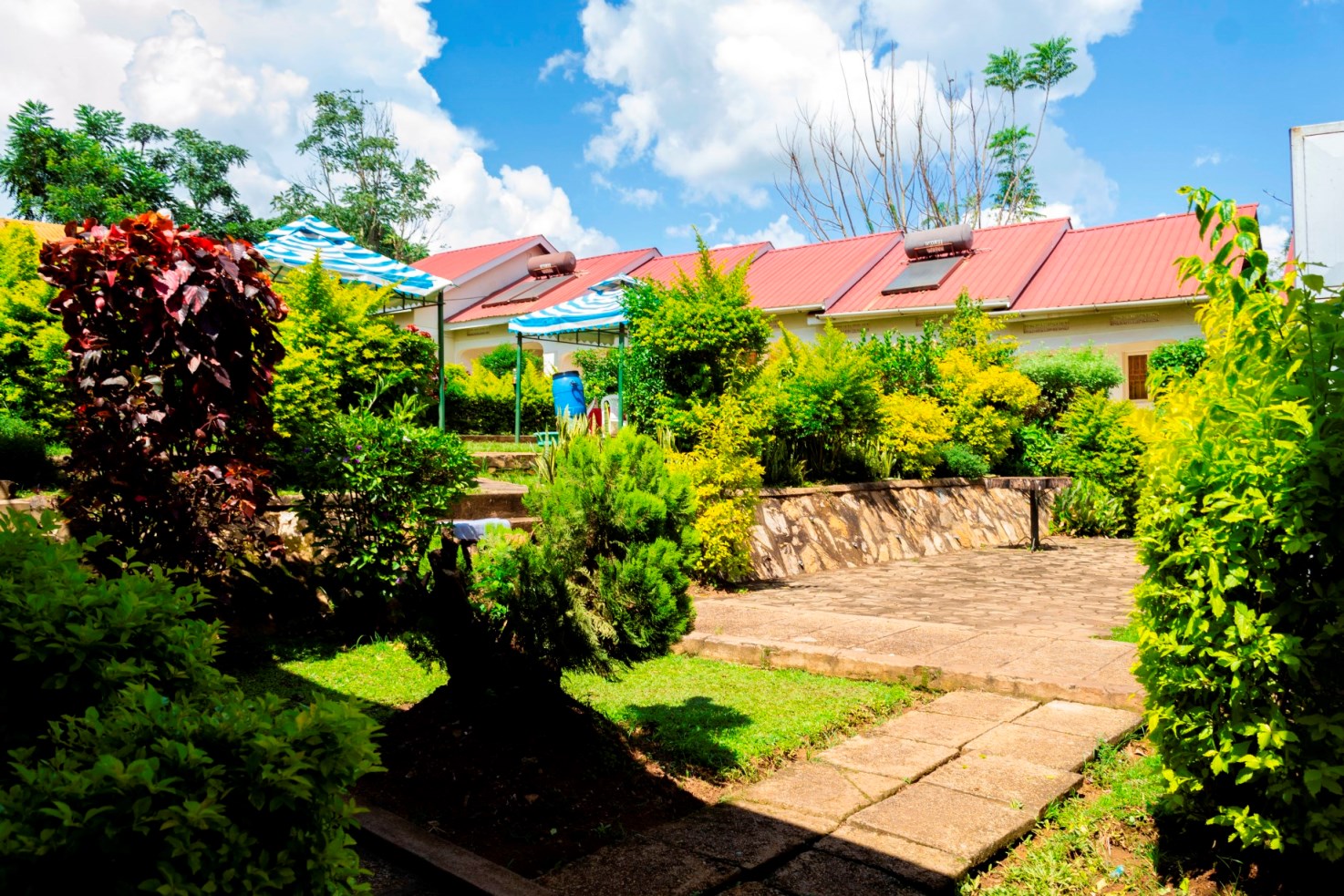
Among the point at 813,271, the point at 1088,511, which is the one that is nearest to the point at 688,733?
the point at 1088,511

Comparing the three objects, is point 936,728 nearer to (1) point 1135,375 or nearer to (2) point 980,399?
(2) point 980,399

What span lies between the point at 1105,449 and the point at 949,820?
11060 millimetres

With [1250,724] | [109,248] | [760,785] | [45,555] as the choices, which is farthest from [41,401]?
[1250,724]

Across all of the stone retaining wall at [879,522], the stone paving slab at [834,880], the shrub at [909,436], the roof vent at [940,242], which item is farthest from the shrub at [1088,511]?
the stone paving slab at [834,880]

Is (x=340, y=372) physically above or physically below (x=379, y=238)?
below

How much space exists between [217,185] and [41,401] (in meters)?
19.4

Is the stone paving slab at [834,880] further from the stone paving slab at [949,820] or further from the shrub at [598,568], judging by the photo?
the shrub at [598,568]

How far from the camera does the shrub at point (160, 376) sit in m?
4.55

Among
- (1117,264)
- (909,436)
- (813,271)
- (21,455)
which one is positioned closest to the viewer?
(21,455)

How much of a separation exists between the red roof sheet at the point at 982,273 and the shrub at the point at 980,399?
189 inches

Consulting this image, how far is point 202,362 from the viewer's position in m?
4.62

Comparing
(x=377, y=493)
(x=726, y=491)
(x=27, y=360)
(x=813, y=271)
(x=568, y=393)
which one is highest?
(x=813, y=271)

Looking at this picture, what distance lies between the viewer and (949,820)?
3135 millimetres

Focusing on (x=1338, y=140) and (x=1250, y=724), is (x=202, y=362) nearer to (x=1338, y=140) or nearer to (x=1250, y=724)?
(x=1250, y=724)
